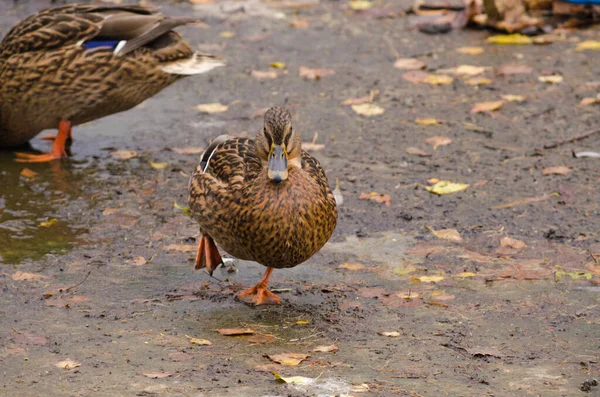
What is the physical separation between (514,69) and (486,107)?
96 centimetres

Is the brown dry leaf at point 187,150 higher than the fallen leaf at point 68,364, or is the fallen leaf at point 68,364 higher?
the fallen leaf at point 68,364

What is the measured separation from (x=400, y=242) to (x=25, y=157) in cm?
298

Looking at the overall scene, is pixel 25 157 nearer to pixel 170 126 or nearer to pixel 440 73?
pixel 170 126

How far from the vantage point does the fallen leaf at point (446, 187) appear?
6.58m

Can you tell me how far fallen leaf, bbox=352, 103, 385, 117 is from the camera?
801 centimetres

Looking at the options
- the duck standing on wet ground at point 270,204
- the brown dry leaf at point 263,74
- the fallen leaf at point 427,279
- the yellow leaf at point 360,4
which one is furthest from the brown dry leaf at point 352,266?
the yellow leaf at point 360,4

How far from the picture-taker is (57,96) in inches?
280

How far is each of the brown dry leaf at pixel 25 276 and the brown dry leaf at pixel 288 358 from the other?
1.56 m

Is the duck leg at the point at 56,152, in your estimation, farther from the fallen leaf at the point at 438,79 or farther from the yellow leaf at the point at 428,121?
the fallen leaf at the point at 438,79

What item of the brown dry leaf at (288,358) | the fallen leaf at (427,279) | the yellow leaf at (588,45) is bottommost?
the fallen leaf at (427,279)

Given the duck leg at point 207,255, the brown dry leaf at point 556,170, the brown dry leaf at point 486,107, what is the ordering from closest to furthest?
the duck leg at point 207,255 → the brown dry leaf at point 556,170 → the brown dry leaf at point 486,107

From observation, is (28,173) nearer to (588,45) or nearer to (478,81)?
(478,81)

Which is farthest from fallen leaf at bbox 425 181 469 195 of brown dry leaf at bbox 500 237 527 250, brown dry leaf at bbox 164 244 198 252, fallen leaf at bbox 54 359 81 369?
fallen leaf at bbox 54 359 81 369

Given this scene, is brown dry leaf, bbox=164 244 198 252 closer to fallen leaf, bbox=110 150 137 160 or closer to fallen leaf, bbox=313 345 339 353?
fallen leaf, bbox=313 345 339 353
